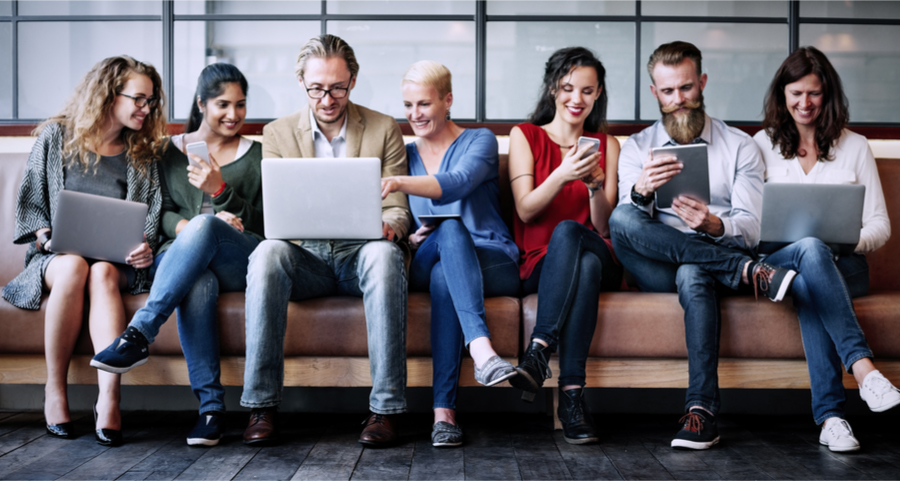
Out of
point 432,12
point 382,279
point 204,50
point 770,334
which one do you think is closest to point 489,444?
point 382,279

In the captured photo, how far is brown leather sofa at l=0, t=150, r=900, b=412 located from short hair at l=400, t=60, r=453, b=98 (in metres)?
0.69

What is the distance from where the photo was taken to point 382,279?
66.6 inches

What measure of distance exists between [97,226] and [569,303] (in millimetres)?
1325

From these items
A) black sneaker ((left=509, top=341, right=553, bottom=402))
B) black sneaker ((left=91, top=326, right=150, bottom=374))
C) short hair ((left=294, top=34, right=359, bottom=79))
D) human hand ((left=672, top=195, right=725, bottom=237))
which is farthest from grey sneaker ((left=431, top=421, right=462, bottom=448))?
short hair ((left=294, top=34, right=359, bottom=79))

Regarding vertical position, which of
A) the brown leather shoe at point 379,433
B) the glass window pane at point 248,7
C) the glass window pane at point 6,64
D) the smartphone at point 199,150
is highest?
the glass window pane at point 248,7

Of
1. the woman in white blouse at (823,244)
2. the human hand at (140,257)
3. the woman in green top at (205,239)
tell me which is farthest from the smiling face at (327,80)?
the woman in white blouse at (823,244)

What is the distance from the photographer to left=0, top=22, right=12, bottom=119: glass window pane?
110 inches

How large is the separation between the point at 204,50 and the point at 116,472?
6.44 feet

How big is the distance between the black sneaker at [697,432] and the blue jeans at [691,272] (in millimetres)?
24

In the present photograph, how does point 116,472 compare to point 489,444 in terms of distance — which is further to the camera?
point 489,444

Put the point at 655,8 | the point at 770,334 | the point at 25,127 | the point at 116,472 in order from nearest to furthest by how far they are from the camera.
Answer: the point at 116,472
the point at 770,334
the point at 25,127
the point at 655,8

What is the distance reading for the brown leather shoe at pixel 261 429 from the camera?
1.67 m

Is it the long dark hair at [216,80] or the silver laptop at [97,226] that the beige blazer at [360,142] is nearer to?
the long dark hair at [216,80]

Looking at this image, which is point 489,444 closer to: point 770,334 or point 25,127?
point 770,334
